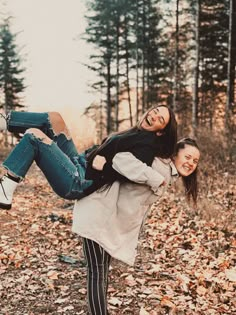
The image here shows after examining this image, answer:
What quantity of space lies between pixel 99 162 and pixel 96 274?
3.15 ft

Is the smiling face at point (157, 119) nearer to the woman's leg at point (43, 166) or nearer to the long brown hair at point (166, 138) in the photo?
the long brown hair at point (166, 138)

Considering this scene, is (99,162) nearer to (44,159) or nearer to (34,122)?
(44,159)

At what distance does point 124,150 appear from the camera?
321cm

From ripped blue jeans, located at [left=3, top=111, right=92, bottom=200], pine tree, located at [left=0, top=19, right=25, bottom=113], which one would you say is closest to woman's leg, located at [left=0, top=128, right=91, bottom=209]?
ripped blue jeans, located at [left=3, top=111, right=92, bottom=200]

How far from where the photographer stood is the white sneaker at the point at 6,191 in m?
3.26

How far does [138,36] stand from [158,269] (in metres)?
26.8

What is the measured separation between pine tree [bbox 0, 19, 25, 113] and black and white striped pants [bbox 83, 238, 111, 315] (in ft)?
95.0

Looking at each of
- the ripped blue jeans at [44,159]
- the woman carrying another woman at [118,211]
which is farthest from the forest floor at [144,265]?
the ripped blue jeans at [44,159]

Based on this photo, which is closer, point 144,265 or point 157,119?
point 157,119

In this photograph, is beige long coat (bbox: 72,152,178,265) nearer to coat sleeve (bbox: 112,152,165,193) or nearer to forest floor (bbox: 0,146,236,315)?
coat sleeve (bbox: 112,152,165,193)

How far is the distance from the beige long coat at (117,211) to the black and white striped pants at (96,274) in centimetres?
12

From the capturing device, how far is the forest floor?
4750 mm

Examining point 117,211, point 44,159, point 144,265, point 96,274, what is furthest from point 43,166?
→ point 144,265

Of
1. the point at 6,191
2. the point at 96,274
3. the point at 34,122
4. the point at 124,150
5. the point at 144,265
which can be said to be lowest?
the point at 144,265
